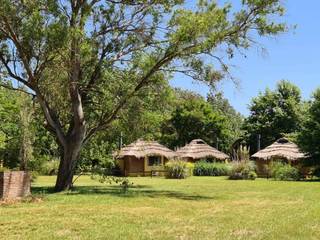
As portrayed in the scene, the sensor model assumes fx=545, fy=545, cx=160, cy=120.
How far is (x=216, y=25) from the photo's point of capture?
1933 cm

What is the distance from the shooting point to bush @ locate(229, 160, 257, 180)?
37844mm

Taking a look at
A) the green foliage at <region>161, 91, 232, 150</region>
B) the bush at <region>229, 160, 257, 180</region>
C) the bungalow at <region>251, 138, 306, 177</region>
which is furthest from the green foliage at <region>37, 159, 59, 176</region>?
the green foliage at <region>161, 91, 232, 150</region>

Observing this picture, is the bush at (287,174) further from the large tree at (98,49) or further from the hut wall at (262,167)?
the large tree at (98,49)

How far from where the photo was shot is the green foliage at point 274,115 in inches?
2443

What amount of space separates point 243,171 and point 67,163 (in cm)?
1950

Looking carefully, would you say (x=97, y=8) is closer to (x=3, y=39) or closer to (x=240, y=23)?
(x=3, y=39)

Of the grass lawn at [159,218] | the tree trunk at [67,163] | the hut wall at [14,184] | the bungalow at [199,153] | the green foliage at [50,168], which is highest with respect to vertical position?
the bungalow at [199,153]

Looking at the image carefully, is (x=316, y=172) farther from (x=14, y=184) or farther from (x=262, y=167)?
(x=14, y=184)

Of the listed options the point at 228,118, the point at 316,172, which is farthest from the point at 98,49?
the point at 228,118

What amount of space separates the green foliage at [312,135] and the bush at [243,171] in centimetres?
382

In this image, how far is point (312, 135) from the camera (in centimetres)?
3588

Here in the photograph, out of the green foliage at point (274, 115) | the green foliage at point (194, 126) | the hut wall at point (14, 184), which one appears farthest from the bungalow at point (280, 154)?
the hut wall at point (14, 184)

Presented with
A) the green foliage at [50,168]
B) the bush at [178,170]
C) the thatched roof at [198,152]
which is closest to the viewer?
the bush at [178,170]

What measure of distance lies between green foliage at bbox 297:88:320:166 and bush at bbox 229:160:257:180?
12.5 feet
